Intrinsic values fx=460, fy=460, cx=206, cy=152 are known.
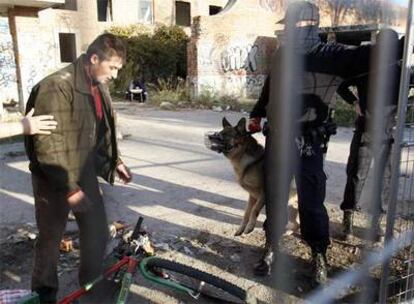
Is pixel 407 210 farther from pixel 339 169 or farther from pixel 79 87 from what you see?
pixel 339 169

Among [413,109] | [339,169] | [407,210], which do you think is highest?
[413,109]

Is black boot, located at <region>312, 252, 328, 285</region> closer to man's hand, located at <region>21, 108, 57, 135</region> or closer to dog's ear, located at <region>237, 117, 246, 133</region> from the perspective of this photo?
dog's ear, located at <region>237, 117, 246, 133</region>

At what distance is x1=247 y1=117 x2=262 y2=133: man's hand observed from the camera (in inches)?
138

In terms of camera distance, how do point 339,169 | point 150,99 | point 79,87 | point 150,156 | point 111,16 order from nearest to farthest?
1. point 79,87
2. point 339,169
3. point 150,156
4. point 150,99
5. point 111,16

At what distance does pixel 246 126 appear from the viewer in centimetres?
371

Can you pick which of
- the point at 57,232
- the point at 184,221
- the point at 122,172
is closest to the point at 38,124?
the point at 57,232

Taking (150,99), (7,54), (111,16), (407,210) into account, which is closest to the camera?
(407,210)

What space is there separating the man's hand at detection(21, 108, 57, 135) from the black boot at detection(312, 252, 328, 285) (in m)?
1.97

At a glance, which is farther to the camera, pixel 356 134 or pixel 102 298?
pixel 356 134

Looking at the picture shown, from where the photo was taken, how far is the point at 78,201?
2.53m

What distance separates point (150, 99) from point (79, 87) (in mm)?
14175

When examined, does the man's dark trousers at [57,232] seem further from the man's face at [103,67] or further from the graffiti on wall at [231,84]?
the graffiti on wall at [231,84]

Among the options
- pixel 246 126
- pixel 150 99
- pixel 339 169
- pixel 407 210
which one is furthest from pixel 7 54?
pixel 407 210

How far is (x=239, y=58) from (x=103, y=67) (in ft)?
53.8
